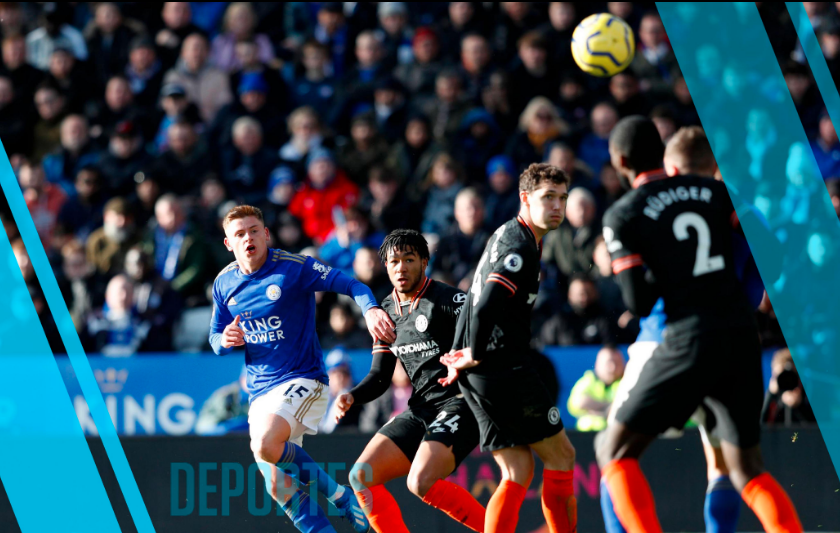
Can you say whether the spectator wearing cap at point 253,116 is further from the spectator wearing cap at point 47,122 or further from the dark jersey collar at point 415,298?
the dark jersey collar at point 415,298

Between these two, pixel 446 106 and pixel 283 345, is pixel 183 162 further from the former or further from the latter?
pixel 283 345

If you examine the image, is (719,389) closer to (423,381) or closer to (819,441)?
(423,381)

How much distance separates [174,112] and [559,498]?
27.0 ft

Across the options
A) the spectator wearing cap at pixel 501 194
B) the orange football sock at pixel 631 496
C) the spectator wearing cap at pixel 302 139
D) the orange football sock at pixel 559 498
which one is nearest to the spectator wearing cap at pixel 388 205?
the spectator wearing cap at pixel 501 194

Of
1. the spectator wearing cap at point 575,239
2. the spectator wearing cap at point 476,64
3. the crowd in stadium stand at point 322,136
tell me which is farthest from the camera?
the spectator wearing cap at point 476,64

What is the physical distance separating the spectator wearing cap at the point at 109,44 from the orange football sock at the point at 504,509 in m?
9.30

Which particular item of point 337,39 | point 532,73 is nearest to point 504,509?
point 532,73

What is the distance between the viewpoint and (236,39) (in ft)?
41.7

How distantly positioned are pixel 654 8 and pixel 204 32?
5893 mm

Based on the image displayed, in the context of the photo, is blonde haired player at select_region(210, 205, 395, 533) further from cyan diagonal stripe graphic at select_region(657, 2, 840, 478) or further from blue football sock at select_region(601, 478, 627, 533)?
cyan diagonal stripe graphic at select_region(657, 2, 840, 478)

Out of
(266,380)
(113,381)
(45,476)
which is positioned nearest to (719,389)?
(266,380)

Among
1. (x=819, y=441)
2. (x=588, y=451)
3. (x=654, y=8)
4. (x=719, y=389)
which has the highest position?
(x=654, y=8)

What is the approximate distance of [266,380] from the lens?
6449 millimetres

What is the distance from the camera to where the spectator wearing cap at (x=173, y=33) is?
12.8 m
